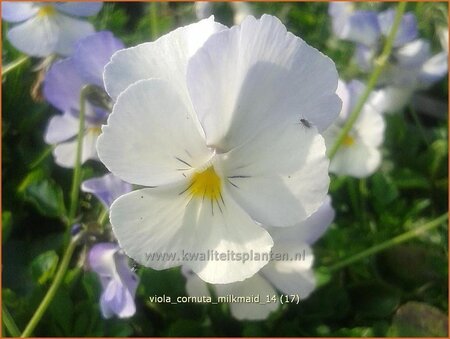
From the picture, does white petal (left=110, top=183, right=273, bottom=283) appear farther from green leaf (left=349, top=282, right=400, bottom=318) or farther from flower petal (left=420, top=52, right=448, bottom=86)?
flower petal (left=420, top=52, right=448, bottom=86)

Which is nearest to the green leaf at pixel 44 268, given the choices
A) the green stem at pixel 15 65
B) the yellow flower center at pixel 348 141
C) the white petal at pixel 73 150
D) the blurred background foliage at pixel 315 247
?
the blurred background foliage at pixel 315 247

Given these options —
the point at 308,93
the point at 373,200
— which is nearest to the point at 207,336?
the point at 373,200

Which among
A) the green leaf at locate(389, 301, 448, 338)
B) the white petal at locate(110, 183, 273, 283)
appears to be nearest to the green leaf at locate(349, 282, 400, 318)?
the green leaf at locate(389, 301, 448, 338)

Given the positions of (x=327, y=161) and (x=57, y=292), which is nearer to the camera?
(x=327, y=161)

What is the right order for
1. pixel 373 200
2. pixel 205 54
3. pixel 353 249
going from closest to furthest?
pixel 205 54, pixel 353 249, pixel 373 200

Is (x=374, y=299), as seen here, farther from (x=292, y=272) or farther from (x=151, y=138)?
(x=151, y=138)

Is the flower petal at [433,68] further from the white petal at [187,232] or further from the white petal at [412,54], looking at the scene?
the white petal at [187,232]

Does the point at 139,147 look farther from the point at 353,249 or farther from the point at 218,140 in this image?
the point at 353,249
